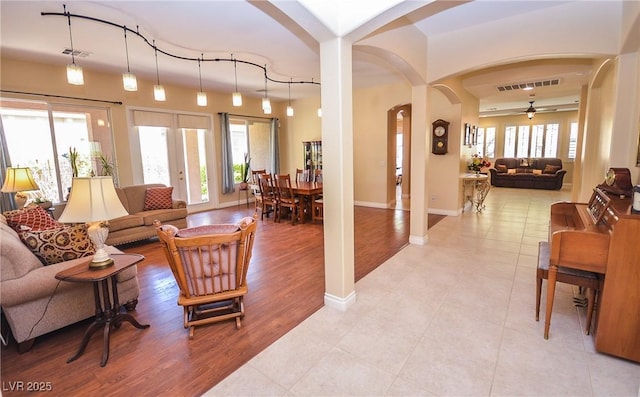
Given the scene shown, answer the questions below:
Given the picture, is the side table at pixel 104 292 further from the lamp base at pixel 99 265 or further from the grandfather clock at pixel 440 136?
the grandfather clock at pixel 440 136

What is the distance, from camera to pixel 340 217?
2.61 m

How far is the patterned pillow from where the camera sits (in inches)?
109

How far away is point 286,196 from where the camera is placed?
600 cm

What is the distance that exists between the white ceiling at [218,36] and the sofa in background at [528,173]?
5.01 metres

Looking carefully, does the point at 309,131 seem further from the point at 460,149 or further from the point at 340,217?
the point at 340,217

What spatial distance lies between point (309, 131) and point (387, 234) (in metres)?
4.70

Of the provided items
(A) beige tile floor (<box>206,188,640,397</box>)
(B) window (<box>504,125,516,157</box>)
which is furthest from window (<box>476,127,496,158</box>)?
(A) beige tile floor (<box>206,188,640,397</box>)

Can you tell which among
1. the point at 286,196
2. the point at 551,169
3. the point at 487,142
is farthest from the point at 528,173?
the point at 286,196

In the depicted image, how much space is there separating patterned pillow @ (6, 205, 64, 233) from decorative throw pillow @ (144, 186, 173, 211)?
2.03 meters

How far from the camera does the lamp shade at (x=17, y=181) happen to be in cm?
402

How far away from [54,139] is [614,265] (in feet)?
24.9

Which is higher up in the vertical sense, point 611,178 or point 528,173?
point 611,178

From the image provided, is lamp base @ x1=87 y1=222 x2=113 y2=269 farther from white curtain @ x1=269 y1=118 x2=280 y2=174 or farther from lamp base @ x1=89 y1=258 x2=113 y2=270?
white curtain @ x1=269 y1=118 x2=280 y2=174

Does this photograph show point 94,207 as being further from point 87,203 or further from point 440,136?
point 440,136
